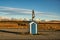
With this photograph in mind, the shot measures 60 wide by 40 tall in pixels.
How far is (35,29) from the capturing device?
2725 centimetres

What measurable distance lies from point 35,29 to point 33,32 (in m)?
0.49

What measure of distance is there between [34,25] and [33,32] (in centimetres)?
95

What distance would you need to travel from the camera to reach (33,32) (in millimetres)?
27141

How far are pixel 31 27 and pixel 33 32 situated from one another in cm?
73

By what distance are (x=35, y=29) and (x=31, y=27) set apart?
0.60m

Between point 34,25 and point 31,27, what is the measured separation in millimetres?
489

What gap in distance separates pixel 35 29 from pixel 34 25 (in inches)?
22.0

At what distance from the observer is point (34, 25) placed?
2722cm

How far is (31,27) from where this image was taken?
27.3 metres
